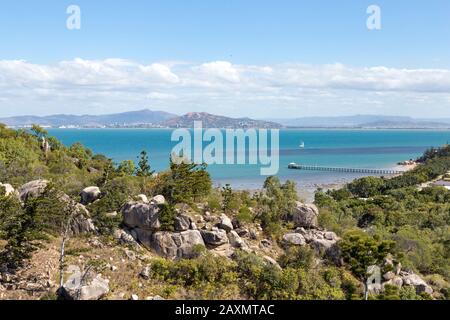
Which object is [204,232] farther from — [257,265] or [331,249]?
[331,249]

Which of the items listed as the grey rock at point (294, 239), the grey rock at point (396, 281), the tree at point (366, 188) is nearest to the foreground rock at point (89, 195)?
the grey rock at point (294, 239)

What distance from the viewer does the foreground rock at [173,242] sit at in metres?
18.5

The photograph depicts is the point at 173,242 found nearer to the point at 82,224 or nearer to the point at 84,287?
the point at 82,224

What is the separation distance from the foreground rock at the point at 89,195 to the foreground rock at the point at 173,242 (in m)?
3.24

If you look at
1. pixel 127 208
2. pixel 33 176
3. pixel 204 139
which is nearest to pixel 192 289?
pixel 127 208

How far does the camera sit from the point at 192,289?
52.0 feet

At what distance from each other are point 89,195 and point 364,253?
1295 centimetres

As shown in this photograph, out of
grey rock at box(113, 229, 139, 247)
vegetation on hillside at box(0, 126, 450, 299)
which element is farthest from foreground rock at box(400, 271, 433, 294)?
grey rock at box(113, 229, 139, 247)

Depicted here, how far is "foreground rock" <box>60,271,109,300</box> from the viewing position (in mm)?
13141

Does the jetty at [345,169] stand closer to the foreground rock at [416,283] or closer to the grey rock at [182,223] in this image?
the foreground rock at [416,283]

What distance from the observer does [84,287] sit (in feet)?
43.8

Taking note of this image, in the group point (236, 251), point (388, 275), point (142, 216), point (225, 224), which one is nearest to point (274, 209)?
point (225, 224)

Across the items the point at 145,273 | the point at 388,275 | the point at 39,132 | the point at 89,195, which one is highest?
the point at 39,132
